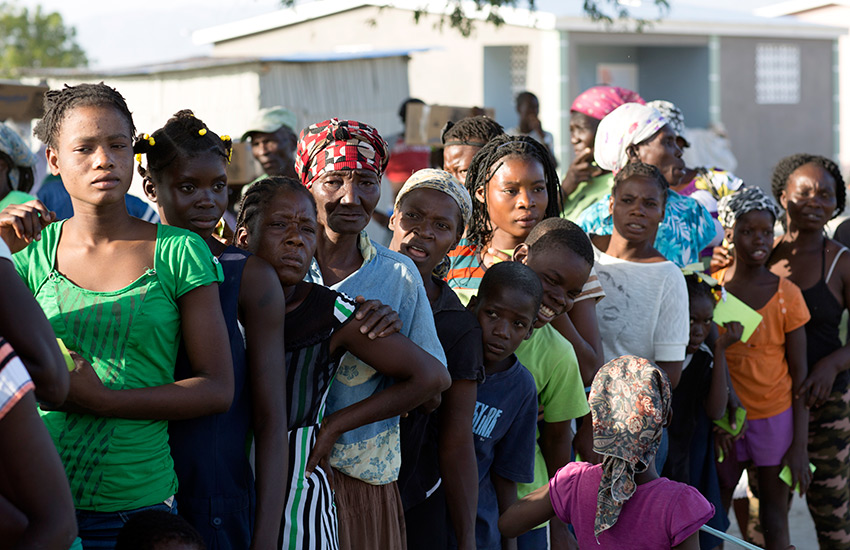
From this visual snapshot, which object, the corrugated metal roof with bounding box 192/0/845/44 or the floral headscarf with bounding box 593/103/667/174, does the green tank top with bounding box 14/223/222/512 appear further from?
the corrugated metal roof with bounding box 192/0/845/44

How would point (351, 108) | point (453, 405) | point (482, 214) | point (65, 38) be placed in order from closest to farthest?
point (453, 405), point (482, 214), point (351, 108), point (65, 38)

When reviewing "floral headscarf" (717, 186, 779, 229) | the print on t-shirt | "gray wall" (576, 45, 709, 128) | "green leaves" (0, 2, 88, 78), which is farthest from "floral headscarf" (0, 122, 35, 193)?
"green leaves" (0, 2, 88, 78)

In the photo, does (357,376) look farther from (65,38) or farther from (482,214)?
(65,38)

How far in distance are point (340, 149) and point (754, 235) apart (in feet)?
9.05

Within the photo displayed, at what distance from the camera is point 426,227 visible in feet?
10.0

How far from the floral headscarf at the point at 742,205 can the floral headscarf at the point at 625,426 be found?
7.99ft

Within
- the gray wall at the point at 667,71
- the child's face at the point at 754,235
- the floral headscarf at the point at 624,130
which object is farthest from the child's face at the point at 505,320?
the gray wall at the point at 667,71

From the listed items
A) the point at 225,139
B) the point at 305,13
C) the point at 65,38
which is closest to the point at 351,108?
the point at 305,13

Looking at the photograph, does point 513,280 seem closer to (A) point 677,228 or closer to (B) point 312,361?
(B) point 312,361

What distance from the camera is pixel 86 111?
7.29 feet

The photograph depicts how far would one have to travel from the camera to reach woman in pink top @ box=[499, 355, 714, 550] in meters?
2.61

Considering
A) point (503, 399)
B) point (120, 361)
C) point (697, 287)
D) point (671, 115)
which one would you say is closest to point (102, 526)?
point (120, 361)

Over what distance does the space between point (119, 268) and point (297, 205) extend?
555 mm

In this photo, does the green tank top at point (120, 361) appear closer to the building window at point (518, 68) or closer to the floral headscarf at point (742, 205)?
the floral headscarf at point (742, 205)
